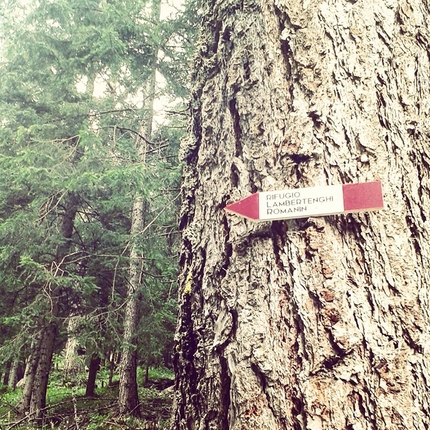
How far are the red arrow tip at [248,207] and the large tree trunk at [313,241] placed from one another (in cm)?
4

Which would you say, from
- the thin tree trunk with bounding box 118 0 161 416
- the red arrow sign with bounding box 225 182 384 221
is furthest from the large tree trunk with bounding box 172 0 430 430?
the thin tree trunk with bounding box 118 0 161 416

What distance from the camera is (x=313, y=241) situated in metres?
0.99

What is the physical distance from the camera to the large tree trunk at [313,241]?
89cm

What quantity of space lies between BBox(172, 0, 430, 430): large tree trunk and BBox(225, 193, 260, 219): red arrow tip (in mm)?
44

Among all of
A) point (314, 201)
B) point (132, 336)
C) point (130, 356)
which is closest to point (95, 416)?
point (130, 356)

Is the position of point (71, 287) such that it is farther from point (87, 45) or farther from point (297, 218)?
point (297, 218)

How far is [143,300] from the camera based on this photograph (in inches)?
367

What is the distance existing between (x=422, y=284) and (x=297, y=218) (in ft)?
1.19

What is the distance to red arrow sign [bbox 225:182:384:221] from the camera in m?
0.97

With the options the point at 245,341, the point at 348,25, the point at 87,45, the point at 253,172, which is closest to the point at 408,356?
the point at 245,341

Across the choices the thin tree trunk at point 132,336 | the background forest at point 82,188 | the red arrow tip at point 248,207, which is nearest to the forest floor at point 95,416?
the background forest at point 82,188

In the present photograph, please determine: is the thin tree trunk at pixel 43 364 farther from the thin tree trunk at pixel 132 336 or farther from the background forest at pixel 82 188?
the thin tree trunk at pixel 132 336

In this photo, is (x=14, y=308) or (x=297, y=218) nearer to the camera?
(x=297, y=218)

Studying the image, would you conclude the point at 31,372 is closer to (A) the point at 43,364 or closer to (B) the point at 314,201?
(A) the point at 43,364
